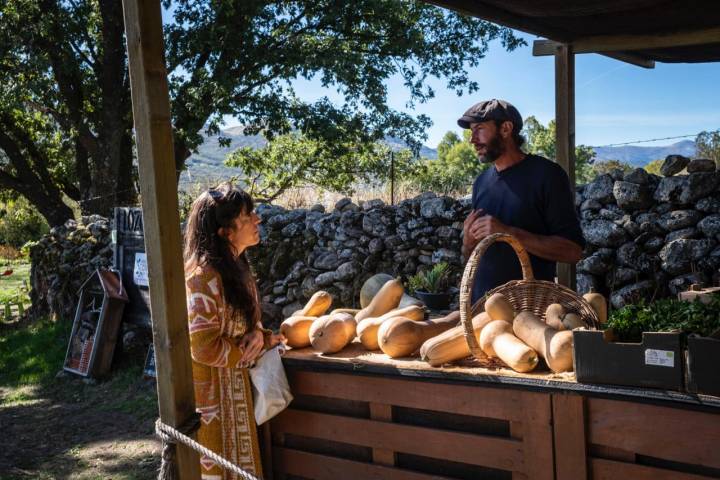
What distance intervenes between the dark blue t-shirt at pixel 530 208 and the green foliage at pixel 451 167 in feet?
19.9

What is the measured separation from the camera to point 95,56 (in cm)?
1279

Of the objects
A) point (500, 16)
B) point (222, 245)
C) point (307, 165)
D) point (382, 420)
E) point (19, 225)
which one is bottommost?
point (382, 420)

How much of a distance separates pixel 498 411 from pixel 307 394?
803 millimetres

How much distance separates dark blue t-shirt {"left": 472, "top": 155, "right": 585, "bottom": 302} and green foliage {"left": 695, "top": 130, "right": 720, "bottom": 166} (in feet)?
17.6

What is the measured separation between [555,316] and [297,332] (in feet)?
3.63

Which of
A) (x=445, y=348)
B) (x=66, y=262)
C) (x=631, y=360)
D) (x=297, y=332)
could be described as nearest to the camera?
(x=631, y=360)

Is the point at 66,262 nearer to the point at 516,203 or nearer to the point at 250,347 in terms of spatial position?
the point at 250,347

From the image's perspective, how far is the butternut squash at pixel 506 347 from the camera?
221cm

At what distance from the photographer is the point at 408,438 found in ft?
7.86

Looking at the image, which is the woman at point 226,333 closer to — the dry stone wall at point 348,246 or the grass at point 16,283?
the dry stone wall at point 348,246

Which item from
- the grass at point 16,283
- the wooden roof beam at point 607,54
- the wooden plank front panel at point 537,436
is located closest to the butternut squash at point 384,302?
the wooden plank front panel at point 537,436

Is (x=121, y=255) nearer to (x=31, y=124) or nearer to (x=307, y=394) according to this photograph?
(x=307, y=394)

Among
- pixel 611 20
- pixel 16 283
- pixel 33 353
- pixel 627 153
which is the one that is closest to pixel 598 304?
pixel 611 20

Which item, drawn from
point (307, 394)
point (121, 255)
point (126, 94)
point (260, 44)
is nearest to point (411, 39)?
point (260, 44)
